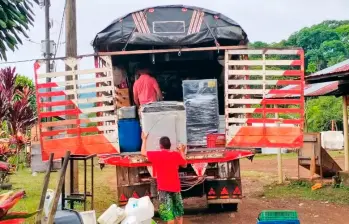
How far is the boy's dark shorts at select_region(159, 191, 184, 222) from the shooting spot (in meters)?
7.73

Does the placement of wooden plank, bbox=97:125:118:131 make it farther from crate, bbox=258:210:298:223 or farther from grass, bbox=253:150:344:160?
grass, bbox=253:150:344:160

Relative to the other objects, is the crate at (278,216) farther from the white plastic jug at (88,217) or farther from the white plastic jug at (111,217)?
the white plastic jug at (88,217)

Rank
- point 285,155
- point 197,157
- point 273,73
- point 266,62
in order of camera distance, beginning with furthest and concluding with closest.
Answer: point 285,155
point 197,157
point 266,62
point 273,73

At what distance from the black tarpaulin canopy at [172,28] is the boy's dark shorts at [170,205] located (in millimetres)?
2886

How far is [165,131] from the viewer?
8.80 meters

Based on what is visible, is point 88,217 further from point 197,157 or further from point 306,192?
point 306,192

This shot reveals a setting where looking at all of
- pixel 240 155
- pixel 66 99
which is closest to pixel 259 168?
pixel 240 155

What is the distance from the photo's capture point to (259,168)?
19406mm

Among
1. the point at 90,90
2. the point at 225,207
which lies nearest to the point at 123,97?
the point at 90,90

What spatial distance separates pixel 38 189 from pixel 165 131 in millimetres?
6024

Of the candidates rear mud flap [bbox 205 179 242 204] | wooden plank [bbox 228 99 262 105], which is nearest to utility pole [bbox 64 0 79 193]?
rear mud flap [bbox 205 179 242 204]

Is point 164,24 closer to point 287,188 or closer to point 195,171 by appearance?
point 195,171

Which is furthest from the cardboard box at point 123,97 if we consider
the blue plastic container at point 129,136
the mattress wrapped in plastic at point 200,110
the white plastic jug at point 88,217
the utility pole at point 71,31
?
the white plastic jug at point 88,217

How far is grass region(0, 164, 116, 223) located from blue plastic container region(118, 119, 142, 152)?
1.36 m
